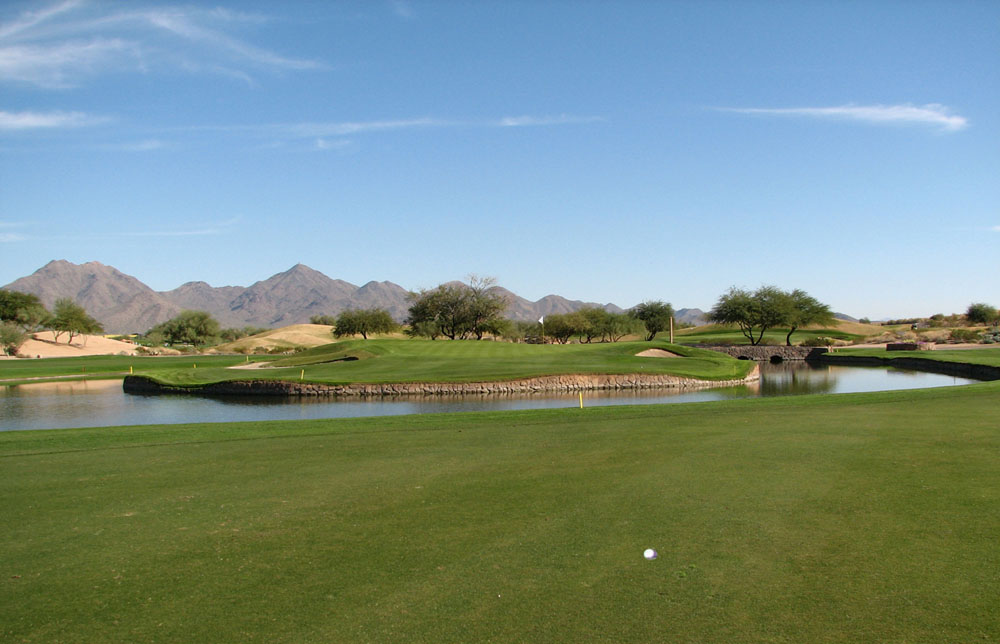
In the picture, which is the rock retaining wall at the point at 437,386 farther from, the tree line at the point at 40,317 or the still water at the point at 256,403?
the tree line at the point at 40,317

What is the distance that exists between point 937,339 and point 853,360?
1028 inches

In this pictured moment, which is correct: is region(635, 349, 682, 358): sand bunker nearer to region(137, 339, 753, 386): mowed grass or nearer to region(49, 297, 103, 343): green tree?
region(137, 339, 753, 386): mowed grass

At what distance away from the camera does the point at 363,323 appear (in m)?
89.9

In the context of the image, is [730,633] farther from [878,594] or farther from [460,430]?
[460,430]

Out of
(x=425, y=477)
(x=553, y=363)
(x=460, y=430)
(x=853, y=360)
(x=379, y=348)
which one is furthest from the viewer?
(x=853, y=360)

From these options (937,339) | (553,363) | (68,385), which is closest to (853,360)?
(937,339)

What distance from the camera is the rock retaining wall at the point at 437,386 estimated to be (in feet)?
111

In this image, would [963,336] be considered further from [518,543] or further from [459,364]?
[518,543]

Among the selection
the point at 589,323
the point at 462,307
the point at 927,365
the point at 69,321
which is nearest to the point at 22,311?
the point at 69,321

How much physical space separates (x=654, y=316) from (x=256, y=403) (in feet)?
265

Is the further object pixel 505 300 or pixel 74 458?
pixel 505 300

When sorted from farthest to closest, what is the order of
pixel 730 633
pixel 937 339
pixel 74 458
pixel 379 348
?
pixel 937 339
pixel 379 348
pixel 74 458
pixel 730 633

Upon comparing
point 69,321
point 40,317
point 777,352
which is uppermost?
point 40,317

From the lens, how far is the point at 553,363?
1698 inches
